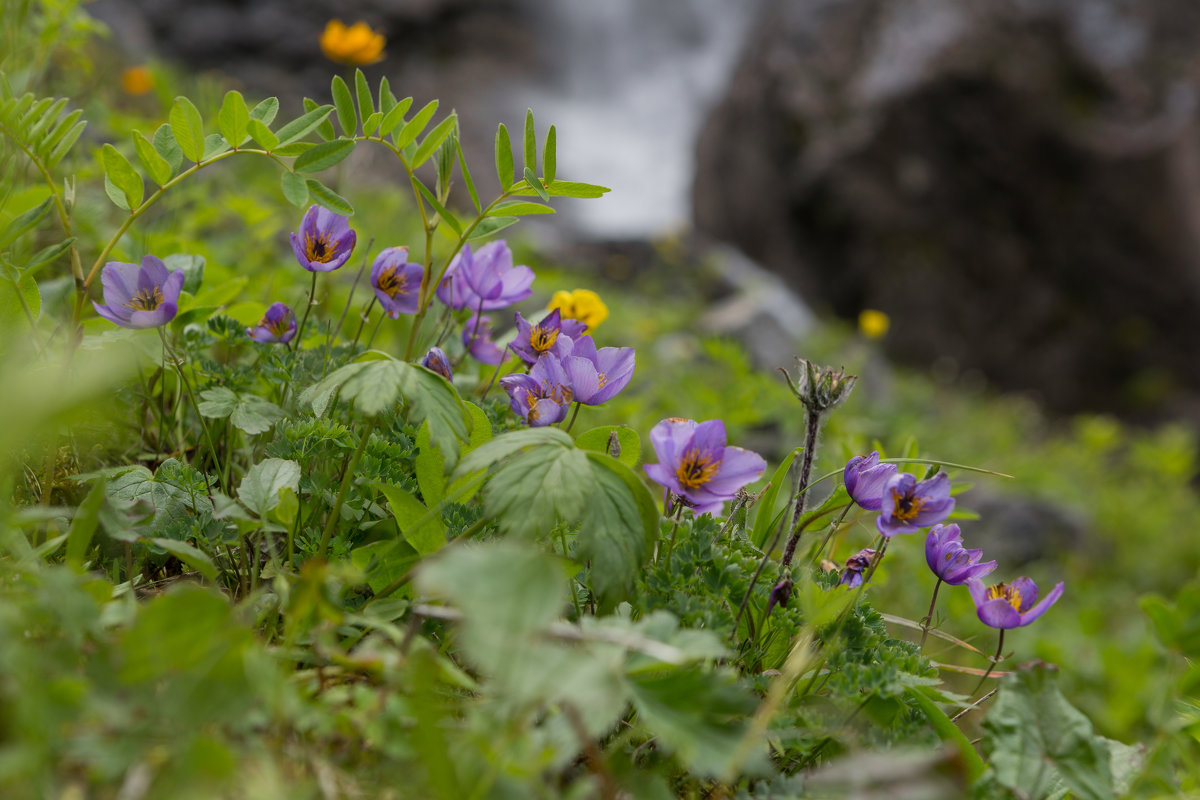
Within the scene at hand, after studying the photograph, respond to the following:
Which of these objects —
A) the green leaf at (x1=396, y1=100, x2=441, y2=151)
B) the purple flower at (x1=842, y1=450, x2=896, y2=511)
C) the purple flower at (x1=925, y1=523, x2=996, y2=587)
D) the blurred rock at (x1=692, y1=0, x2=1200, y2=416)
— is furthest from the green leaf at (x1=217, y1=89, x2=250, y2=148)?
the blurred rock at (x1=692, y1=0, x2=1200, y2=416)

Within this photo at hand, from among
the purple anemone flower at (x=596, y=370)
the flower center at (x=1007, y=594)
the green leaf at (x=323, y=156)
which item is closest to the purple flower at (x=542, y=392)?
the purple anemone flower at (x=596, y=370)

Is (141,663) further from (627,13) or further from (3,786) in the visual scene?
(627,13)

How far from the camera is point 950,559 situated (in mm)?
897

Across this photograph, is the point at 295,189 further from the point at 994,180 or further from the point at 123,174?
the point at 994,180

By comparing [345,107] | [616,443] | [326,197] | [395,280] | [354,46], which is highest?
[354,46]

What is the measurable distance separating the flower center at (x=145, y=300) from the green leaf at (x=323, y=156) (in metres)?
0.26

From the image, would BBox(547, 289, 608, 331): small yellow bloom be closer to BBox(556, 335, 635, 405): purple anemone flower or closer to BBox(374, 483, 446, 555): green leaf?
BBox(556, 335, 635, 405): purple anemone flower

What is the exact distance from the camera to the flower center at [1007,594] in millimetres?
924

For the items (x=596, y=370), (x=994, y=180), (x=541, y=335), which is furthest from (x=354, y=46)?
(x=994, y=180)

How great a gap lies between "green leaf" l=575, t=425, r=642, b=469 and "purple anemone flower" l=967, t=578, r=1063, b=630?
1.44ft

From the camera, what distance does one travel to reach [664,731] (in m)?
0.63

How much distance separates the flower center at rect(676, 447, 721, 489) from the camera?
2.79 feet

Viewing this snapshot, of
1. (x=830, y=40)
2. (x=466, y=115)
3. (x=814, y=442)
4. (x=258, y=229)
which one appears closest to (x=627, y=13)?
(x=466, y=115)

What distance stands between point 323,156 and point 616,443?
19.8 inches
